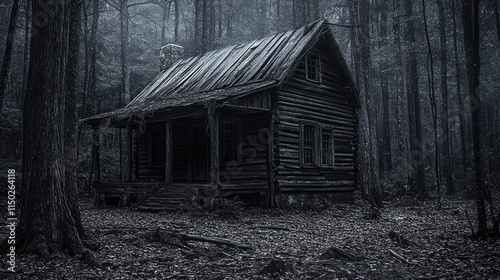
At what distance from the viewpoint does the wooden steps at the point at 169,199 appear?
1379 centimetres

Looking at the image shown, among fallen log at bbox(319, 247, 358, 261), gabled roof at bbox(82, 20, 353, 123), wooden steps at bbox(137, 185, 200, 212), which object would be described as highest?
gabled roof at bbox(82, 20, 353, 123)

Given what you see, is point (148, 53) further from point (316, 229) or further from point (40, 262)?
point (40, 262)

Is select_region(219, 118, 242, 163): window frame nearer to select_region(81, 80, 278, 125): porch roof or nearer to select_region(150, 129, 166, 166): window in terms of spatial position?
select_region(81, 80, 278, 125): porch roof

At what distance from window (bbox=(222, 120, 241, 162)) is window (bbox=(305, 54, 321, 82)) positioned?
3.91 meters

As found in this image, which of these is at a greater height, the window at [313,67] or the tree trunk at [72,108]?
the window at [313,67]

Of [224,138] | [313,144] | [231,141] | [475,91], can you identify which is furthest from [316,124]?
[475,91]

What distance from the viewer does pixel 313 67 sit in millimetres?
17891

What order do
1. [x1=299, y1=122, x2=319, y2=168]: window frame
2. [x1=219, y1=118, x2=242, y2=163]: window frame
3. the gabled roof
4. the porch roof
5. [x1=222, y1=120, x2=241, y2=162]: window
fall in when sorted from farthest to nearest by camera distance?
[x1=222, y1=120, x2=241, y2=162]: window
[x1=299, y1=122, x2=319, y2=168]: window frame
[x1=219, y1=118, x2=242, y2=163]: window frame
the gabled roof
the porch roof

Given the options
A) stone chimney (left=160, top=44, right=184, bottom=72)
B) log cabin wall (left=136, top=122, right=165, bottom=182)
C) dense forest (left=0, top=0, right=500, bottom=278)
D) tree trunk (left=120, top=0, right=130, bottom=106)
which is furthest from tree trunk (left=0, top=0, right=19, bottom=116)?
stone chimney (left=160, top=44, right=184, bottom=72)

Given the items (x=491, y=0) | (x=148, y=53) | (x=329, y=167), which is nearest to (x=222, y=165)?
(x=329, y=167)

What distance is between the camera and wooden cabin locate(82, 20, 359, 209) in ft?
48.5

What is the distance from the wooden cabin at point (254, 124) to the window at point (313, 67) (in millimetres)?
43

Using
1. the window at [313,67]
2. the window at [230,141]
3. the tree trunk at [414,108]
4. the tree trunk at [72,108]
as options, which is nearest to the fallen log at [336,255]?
the tree trunk at [72,108]

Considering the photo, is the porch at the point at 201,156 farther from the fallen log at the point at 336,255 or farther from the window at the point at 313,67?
the fallen log at the point at 336,255
